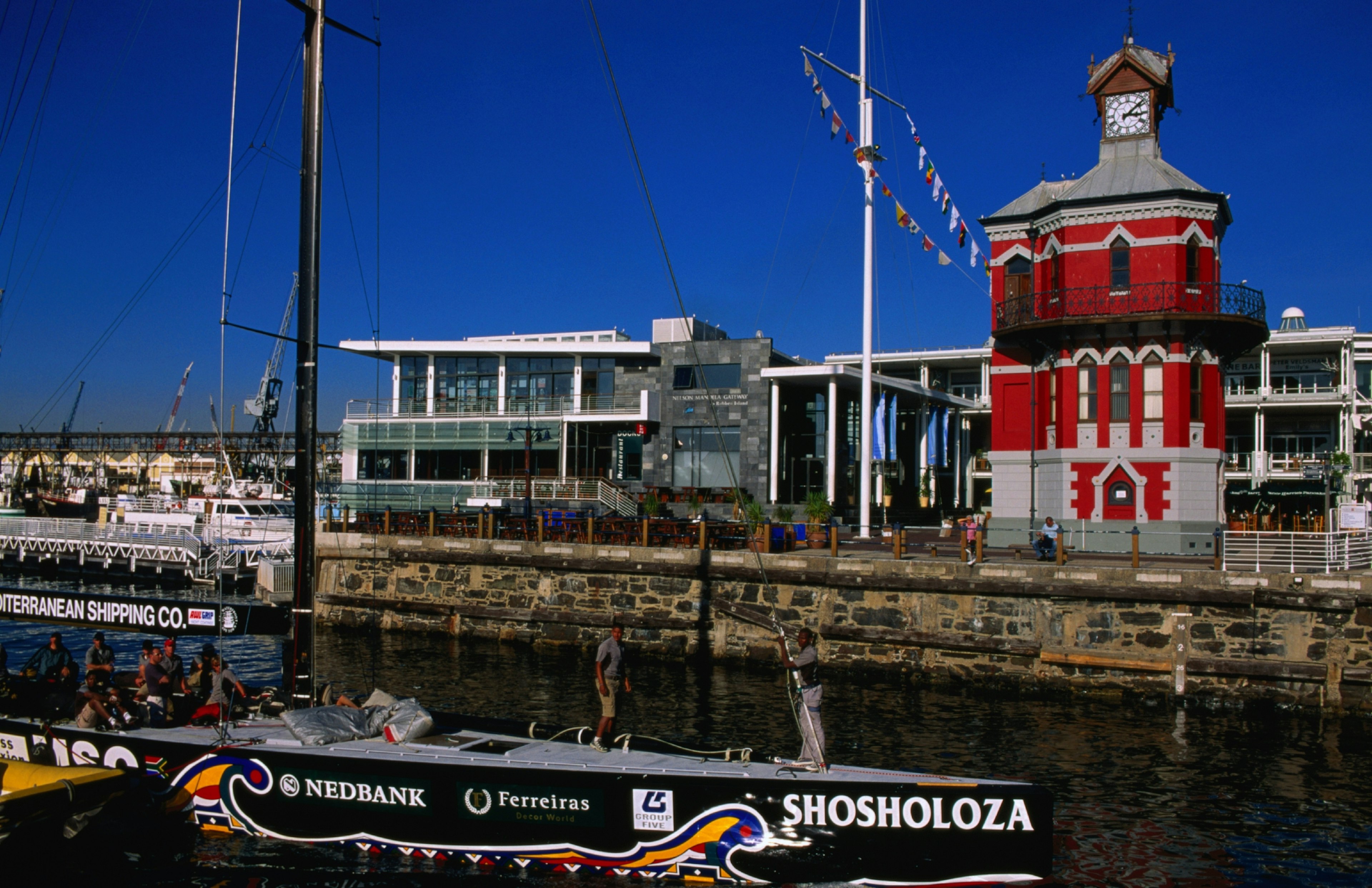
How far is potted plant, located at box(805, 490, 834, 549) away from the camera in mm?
28203

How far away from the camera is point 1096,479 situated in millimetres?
27766

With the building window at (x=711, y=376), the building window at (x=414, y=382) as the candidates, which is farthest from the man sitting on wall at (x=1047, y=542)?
the building window at (x=414, y=382)

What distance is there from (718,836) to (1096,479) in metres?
21.7

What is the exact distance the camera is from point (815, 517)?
31656mm

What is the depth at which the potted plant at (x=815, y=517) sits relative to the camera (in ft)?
92.5

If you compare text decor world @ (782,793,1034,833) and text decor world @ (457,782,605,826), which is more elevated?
text decor world @ (782,793,1034,833)

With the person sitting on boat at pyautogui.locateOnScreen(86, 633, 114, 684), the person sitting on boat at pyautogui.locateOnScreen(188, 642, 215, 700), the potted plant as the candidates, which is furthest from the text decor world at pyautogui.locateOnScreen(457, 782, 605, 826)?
the potted plant

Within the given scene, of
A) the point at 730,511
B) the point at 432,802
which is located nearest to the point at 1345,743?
the point at 432,802

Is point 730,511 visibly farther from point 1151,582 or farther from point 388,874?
point 388,874

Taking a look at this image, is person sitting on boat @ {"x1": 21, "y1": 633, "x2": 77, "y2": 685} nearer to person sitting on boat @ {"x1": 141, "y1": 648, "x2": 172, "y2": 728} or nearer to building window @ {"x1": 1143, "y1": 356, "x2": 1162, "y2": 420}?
person sitting on boat @ {"x1": 141, "y1": 648, "x2": 172, "y2": 728}

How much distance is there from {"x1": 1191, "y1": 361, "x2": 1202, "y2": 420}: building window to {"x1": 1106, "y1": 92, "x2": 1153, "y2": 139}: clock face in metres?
8.13

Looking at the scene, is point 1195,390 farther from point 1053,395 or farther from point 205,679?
point 205,679

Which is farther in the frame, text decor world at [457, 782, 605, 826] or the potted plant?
the potted plant

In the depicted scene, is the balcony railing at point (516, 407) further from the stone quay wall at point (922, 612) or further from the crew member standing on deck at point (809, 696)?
the crew member standing on deck at point (809, 696)
